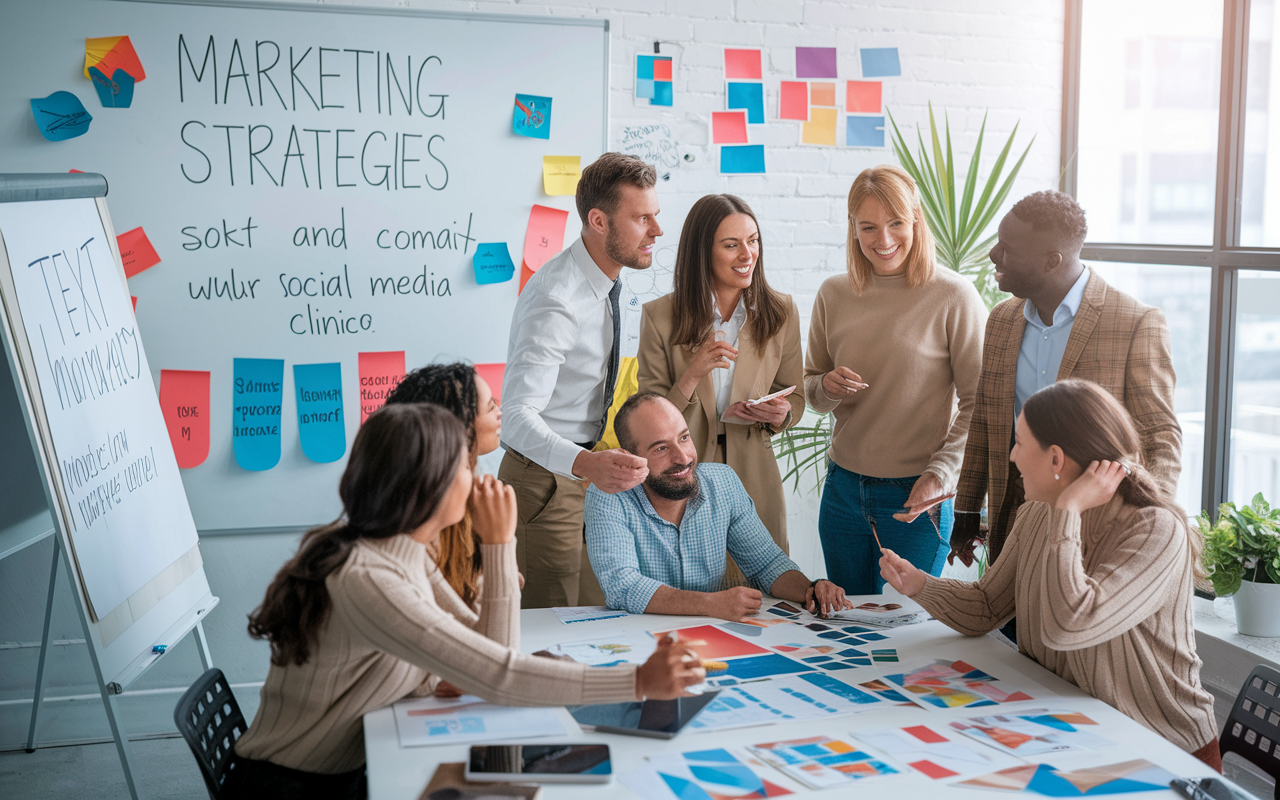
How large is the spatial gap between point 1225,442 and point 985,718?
2.25 metres

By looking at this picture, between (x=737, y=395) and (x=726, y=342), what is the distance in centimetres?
14

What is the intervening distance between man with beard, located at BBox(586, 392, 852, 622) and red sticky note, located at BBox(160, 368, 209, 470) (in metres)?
1.54

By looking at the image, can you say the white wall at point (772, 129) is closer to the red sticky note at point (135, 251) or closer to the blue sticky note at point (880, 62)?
the blue sticky note at point (880, 62)

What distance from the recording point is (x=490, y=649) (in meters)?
1.40

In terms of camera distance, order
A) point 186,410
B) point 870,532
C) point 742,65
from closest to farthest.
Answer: point 870,532 → point 186,410 → point 742,65

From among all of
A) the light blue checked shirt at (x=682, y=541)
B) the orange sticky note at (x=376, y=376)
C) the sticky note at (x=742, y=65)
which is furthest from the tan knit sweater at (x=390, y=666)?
the sticky note at (x=742, y=65)

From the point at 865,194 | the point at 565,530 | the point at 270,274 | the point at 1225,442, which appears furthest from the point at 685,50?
the point at 1225,442

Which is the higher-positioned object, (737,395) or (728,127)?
(728,127)

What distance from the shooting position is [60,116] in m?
2.94

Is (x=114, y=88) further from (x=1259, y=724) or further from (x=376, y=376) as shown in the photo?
(x=1259, y=724)

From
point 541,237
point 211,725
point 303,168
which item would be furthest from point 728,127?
point 211,725

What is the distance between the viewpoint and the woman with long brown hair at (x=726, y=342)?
8.15ft

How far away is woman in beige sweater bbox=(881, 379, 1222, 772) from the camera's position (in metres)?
1.59

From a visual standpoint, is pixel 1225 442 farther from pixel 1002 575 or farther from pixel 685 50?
pixel 685 50
